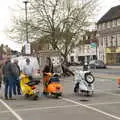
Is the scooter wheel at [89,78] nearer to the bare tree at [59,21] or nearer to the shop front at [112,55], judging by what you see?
the bare tree at [59,21]

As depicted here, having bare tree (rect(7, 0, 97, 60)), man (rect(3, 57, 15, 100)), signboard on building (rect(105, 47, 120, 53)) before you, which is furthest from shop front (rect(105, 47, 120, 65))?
man (rect(3, 57, 15, 100))

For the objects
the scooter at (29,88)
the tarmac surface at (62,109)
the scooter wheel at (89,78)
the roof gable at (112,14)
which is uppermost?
the roof gable at (112,14)

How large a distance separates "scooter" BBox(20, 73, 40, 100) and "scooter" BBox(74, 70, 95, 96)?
188cm

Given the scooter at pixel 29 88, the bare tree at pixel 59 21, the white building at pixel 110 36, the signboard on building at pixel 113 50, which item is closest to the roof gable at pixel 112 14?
the white building at pixel 110 36

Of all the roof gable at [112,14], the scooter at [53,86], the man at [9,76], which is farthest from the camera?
the roof gable at [112,14]

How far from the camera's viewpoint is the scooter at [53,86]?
718 inches

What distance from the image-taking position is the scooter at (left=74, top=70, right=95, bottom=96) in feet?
61.3

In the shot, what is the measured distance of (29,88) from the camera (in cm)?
1800

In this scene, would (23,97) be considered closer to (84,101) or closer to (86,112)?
(84,101)

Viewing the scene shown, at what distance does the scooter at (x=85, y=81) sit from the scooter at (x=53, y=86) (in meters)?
0.91

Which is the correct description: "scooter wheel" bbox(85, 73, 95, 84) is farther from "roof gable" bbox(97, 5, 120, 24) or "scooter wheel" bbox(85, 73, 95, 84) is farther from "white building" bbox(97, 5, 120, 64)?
"roof gable" bbox(97, 5, 120, 24)

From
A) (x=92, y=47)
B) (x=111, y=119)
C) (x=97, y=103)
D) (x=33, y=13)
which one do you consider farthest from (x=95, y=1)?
(x=111, y=119)

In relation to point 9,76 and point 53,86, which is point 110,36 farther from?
point 53,86

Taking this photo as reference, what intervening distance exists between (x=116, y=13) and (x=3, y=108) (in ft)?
270
